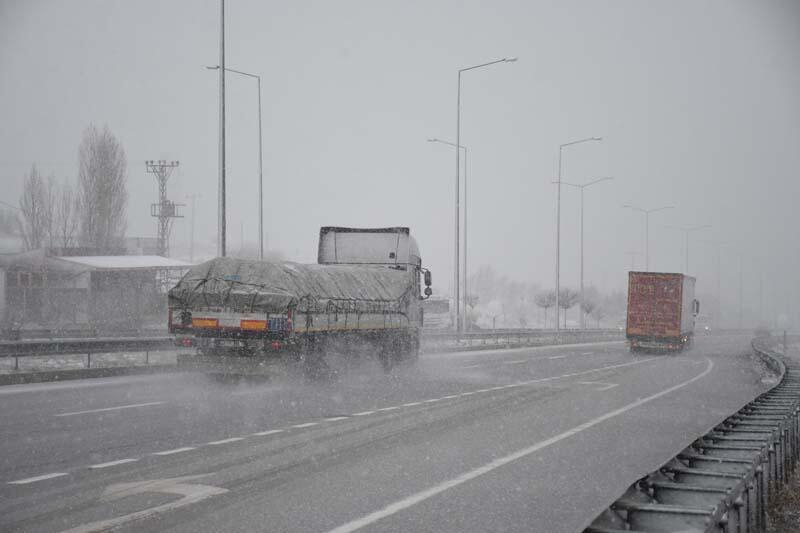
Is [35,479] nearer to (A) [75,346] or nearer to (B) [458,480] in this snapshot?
(B) [458,480]

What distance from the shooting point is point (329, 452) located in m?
10.4

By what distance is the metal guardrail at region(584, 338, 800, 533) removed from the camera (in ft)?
14.7

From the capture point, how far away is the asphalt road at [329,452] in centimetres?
720

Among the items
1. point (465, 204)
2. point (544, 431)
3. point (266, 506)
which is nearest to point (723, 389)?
point (544, 431)

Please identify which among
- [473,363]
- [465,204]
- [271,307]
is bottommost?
[473,363]

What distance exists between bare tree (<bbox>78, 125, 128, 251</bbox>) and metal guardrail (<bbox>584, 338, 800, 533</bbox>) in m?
62.7

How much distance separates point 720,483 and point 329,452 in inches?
221

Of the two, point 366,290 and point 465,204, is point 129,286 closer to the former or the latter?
point 465,204

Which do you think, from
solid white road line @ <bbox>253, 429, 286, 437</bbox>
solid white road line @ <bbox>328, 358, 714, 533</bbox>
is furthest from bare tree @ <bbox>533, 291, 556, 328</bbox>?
solid white road line @ <bbox>253, 429, 286, 437</bbox>

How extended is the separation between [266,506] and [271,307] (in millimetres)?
11964

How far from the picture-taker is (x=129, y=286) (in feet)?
186

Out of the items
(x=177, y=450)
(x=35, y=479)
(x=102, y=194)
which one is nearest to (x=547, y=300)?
(x=102, y=194)

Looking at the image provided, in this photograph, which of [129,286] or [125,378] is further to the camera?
[129,286]

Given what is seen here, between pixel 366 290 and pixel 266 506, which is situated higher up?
pixel 366 290
